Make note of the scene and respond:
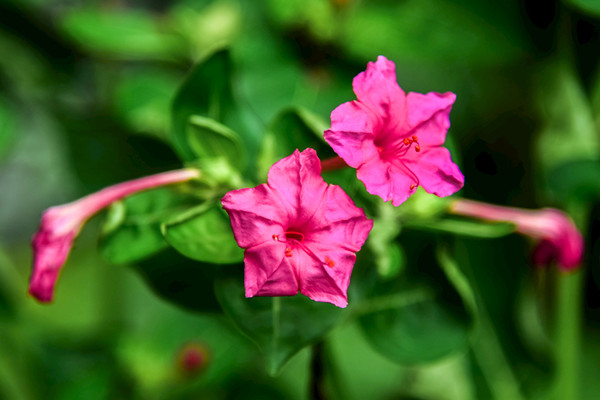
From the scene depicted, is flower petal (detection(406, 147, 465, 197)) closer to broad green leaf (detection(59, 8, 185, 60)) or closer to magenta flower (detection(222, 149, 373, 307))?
magenta flower (detection(222, 149, 373, 307))

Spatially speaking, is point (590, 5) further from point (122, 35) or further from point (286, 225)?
point (122, 35)

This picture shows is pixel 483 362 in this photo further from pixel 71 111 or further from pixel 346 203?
pixel 71 111

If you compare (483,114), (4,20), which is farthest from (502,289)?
(4,20)

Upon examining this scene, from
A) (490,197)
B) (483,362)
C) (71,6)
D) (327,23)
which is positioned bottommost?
(483,362)

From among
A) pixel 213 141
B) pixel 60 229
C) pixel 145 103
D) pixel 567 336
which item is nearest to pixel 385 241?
pixel 213 141

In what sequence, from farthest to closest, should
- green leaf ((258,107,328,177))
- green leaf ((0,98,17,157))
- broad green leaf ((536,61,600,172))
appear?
1. green leaf ((0,98,17,157))
2. broad green leaf ((536,61,600,172))
3. green leaf ((258,107,328,177))

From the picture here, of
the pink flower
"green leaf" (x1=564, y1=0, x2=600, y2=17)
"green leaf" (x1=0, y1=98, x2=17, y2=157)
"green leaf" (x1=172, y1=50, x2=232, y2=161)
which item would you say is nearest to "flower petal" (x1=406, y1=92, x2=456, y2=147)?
the pink flower

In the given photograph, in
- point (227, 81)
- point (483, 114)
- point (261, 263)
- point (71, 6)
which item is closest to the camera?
point (261, 263)
